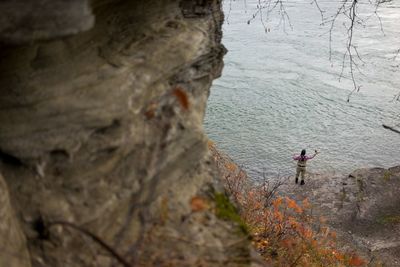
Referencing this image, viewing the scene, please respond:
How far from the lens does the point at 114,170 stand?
12.2ft

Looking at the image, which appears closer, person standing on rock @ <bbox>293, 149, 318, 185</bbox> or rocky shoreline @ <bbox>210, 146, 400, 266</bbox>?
rocky shoreline @ <bbox>210, 146, 400, 266</bbox>

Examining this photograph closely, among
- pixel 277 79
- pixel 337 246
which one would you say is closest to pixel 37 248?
pixel 337 246

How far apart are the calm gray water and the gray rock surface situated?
4.07ft

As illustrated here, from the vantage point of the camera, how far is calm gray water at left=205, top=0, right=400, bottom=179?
1820 centimetres

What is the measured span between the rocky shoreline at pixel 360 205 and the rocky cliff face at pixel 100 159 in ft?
27.4

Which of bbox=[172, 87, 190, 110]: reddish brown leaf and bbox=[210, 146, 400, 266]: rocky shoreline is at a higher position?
bbox=[172, 87, 190, 110]: reddish brown leaf

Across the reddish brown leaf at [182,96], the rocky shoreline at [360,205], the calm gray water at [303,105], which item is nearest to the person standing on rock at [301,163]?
the rocky shoreline at [360,205]

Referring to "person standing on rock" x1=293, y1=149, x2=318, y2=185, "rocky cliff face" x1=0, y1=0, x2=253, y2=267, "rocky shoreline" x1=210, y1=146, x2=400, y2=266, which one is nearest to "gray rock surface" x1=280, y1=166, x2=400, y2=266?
"rocky shoreline" x1=210, y1=146, x2=400, y2=266

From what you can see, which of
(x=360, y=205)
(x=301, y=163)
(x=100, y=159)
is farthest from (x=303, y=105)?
(x=100, y=159)

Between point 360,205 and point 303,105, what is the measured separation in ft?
21.5

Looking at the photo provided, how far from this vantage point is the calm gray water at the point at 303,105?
18.2m

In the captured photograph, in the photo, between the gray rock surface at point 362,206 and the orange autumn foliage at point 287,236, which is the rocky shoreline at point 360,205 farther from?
the orange autumn foliage at point 287,236

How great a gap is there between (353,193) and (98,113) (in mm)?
13204

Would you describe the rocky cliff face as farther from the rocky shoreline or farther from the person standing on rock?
A: the person standing on rock
